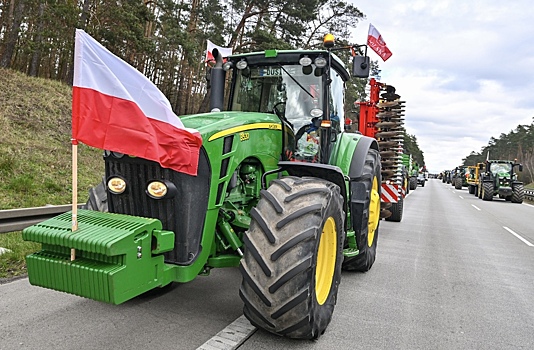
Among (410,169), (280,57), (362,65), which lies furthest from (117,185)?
(410,169)

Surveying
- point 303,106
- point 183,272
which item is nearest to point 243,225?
point 183,272

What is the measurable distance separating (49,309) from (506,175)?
1029 inches

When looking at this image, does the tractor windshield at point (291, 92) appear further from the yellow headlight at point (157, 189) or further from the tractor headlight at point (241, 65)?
the yellow headlight at point (157, 189)

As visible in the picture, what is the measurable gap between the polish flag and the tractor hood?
390 millimetres

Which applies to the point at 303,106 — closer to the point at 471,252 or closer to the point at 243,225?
the point at 243,225

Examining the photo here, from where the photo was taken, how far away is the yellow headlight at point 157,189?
10.1 feet

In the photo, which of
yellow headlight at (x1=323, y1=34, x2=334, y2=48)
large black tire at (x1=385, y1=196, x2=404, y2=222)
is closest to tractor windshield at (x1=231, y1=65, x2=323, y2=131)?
yellow headlight at (x1=323, y1=34, x2=334, y2=48)

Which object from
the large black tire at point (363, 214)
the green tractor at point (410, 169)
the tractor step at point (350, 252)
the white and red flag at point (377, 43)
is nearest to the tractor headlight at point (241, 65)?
the large black tire at point (363, 214)

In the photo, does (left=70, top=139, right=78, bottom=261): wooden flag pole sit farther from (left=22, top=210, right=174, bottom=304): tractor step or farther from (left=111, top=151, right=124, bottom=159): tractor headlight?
(left=111, top=151, right=124, bottom=159): tractor headlight

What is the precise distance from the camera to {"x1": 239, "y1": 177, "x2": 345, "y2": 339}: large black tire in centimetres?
291

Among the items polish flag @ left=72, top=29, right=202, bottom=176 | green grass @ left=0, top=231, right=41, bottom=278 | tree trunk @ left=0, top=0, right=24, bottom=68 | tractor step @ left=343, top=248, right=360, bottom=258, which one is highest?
tree trunk @ left=0, top=0, right=24, bottom=68

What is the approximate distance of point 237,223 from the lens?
3639 millimetres

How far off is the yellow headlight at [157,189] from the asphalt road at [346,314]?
1.10 meters

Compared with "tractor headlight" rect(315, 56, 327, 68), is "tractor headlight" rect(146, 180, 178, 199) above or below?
below
